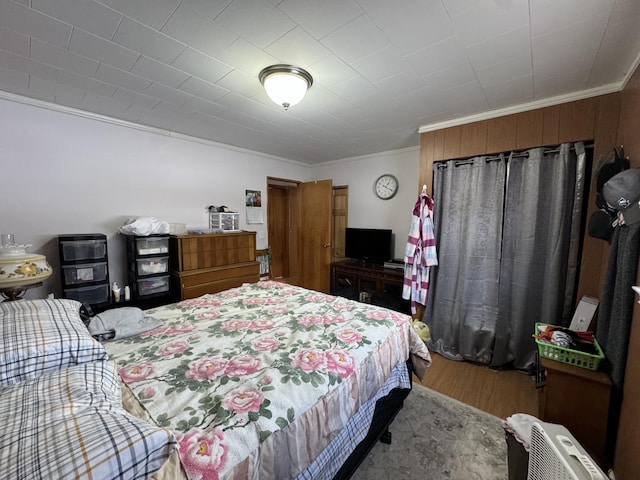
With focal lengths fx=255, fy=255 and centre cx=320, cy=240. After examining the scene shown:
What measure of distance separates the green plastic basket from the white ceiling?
175 centimetres

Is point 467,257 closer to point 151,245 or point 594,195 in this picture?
point 594,195

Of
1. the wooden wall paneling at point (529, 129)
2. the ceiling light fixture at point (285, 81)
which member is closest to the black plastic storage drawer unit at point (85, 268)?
the ceiling light fixture at point (285, 81)

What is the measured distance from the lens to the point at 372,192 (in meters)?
3.96

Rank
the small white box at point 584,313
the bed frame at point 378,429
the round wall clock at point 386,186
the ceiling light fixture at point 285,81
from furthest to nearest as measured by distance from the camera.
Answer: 1. the round wall clock at point 386,186
2. the small white box at point 584,313
3. the ceiling light fixture at point 285,81
4. the bed frame at point 378,429

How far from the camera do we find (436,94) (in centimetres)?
201

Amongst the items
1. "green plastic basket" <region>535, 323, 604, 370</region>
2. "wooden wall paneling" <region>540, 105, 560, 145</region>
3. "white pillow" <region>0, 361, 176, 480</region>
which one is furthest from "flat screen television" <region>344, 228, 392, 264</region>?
"white pillow" <region>0, 361, 176, 480</region>

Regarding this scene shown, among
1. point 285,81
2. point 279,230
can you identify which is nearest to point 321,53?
point 285,81

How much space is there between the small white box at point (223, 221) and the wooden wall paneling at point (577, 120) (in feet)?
11.1

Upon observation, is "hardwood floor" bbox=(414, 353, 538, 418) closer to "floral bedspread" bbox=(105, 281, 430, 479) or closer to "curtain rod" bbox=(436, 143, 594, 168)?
"floral bedspread" bbox=(105, 281, 430, 479)

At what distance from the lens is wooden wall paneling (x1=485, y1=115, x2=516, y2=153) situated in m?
2.26

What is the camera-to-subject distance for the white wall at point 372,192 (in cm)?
356

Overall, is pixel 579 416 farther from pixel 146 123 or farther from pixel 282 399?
pixel 146 123

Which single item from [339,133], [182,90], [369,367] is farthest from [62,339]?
[339,133]

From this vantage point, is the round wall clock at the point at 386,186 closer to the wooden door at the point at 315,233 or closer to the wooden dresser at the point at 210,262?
the wooden door at the point at 315,233
